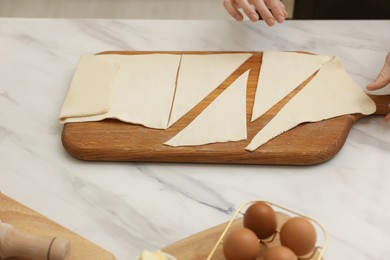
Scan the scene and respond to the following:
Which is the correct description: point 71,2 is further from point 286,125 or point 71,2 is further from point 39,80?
point 286,125

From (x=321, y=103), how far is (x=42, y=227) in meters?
→ 0.62

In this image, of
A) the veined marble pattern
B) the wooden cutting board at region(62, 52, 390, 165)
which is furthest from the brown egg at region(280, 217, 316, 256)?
the veined marble pattern

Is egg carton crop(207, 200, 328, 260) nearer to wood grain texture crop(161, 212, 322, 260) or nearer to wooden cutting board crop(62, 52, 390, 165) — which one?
wood grain texture crop(161, 212, 322, 260)

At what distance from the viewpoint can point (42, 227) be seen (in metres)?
1.03

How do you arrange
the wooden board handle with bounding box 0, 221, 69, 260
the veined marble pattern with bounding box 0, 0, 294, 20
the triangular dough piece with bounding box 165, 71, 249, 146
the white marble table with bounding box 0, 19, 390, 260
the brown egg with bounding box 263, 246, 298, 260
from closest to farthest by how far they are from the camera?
the brown egg with bounding box 263, 246, 298, 260, the wooden board handle with bounding box 0, 221, 69, 260, the white marble table with bounding box 0, 19, 390, 260, the triangular dough piece with bounding box 165, 71, 249, 146, the veined marble pattern with bounding box 0, 0, 294, 20

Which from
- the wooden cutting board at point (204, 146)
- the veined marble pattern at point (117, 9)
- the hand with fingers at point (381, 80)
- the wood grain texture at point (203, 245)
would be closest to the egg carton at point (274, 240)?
the wood grain texture at point (203, 245)

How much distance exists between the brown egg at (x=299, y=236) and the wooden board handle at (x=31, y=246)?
35 cm

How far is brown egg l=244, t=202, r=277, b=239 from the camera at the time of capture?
91cm

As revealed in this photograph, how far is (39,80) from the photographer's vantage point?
1409 millimetres

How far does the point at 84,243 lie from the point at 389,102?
27.7 inches

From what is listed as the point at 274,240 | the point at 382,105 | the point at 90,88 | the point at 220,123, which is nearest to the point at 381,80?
the point at 382,105

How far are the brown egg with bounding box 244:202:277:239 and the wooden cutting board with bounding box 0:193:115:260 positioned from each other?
0.78 feet

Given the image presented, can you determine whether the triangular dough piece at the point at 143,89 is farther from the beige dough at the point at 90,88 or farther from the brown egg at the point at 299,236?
the brown egg at the point at 299,236

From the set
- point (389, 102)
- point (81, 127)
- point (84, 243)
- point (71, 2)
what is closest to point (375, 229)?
point (389, 102)
